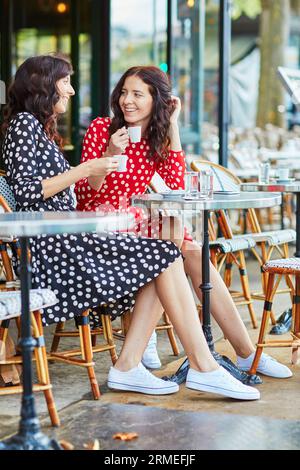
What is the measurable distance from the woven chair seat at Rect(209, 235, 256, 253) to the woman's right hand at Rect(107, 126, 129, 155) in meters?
1.10

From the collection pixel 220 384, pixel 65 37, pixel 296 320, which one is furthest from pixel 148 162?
pixel 65 37

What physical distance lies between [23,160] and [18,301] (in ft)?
2.00

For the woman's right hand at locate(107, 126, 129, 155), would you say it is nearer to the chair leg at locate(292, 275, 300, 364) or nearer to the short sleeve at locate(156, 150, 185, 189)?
the short sleeve at locate(156, 150, 185, 189)

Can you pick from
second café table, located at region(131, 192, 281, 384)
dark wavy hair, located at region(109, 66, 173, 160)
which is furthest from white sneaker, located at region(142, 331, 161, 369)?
dark wavy hair, located at region(109, 66, 173, 160)

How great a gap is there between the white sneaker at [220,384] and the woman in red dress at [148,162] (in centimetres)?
40

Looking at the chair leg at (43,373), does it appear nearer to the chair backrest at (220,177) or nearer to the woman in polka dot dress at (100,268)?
the woman in polka dot dress at (100,268)

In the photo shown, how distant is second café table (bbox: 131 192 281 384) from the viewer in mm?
3510

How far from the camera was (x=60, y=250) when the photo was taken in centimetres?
349

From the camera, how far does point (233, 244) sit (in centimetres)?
480

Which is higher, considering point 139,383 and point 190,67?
point 190,67

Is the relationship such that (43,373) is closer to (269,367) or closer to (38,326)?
(38,326)

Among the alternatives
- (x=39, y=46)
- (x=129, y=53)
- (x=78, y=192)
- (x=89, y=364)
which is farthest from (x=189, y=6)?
(x=89, y=364)

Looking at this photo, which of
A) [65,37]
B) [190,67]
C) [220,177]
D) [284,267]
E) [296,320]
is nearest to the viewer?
[284,267]

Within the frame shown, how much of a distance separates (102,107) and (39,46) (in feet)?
4.51
